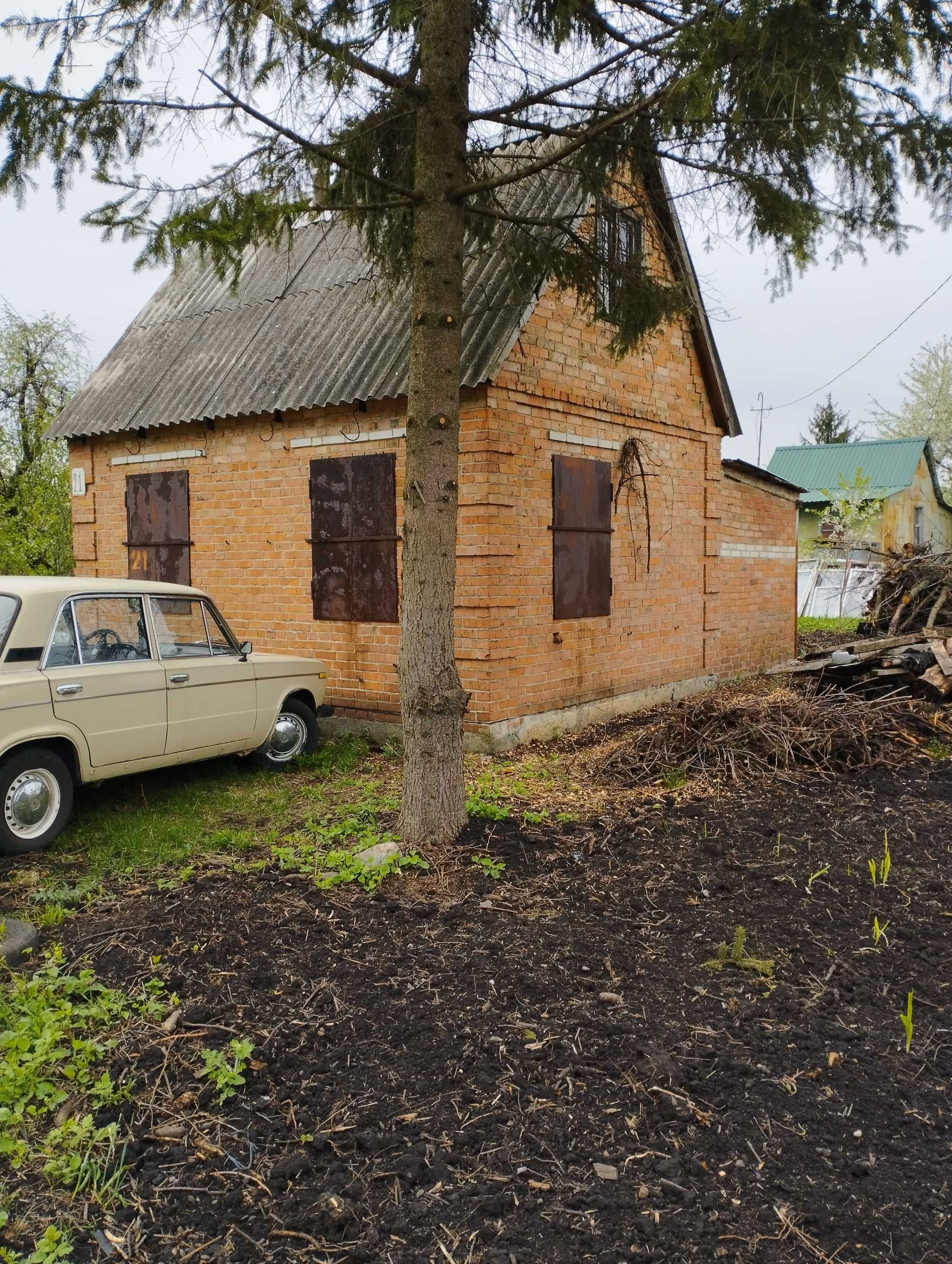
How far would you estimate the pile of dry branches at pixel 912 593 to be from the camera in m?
13.7

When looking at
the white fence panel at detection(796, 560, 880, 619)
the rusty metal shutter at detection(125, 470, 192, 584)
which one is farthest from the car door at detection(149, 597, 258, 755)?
the white fence panel at detection(796, 560, 880, 619)

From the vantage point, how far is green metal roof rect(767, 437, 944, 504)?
3153cm

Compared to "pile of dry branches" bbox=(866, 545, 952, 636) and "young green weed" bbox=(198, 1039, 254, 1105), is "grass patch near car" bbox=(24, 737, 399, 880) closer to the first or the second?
"young green weed" bbox=(198, 1039, 254, 1105)

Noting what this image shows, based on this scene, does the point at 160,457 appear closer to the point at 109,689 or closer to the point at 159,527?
the point at 159,527

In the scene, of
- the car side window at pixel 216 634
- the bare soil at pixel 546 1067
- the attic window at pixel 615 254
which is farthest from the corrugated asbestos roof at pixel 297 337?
the bare soil at pixel 546 1067

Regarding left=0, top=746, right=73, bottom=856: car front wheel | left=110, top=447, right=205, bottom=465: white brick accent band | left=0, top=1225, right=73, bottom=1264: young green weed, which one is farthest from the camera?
left=110, top=447, right=205, bottom=465: white brick accent band

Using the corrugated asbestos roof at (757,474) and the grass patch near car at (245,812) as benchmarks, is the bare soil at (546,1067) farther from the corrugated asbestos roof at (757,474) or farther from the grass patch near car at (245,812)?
the corrugated asbestos roof at (757,474)

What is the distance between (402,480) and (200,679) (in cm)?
311

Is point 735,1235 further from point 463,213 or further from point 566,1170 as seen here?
point 463,213

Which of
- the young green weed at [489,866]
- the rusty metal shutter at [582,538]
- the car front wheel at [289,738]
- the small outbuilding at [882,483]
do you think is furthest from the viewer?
the small outbuilding at [882,483]

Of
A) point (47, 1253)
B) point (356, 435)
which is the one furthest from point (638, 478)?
point (47, 1253)

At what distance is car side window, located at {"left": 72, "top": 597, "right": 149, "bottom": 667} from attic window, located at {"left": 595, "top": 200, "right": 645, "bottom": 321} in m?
4.14

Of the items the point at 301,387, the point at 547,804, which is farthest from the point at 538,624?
the point at 301,387

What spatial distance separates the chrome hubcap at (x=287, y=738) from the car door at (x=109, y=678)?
5.20ft
